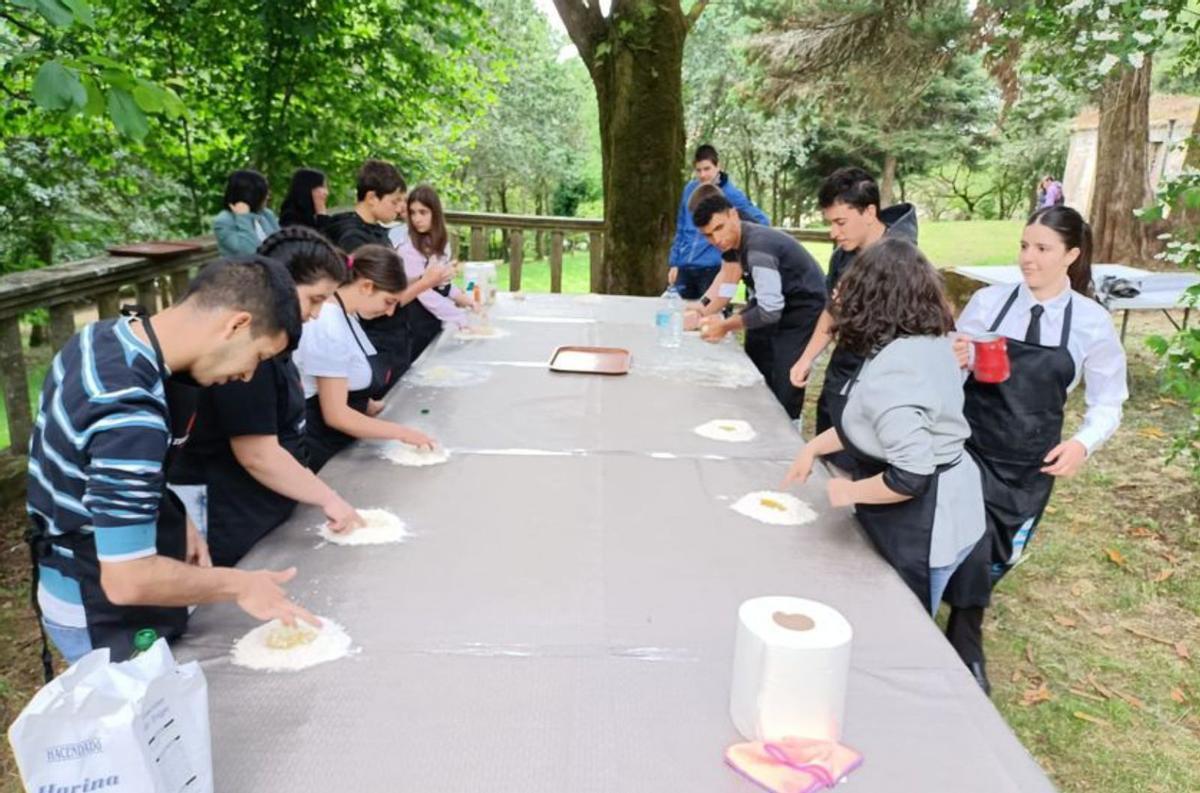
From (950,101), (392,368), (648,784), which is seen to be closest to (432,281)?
(392,368)

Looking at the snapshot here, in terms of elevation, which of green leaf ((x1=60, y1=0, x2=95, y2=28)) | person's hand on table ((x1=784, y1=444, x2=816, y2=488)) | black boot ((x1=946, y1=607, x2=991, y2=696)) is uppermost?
green leaf ((x1=60, y1=0, x2=95, y2=28))

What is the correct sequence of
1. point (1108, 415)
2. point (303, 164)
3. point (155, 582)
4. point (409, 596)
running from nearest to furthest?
point (155, 582)
point (409, 596)
point (1108, 415)
point (303, 164)

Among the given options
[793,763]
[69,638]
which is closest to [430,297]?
[69,638]

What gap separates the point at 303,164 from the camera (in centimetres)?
593

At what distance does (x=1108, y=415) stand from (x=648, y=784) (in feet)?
6.12

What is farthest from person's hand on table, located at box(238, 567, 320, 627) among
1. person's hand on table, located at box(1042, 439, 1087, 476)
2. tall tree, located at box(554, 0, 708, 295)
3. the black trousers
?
tall tree, located at box(554, 0, 708, 295)

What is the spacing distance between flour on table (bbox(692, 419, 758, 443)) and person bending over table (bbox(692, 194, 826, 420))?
3.19ft

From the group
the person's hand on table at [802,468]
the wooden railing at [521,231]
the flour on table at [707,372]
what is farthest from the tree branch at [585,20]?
the person's hand on table at [802,468]

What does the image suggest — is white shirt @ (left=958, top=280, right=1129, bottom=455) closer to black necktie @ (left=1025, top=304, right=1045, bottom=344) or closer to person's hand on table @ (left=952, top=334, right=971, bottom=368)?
black necktie @ (left=1025, top=304, right=1045, bottom=344)

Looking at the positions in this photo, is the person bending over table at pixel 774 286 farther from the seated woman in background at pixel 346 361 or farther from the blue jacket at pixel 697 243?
the seated woman in background at pixel 346 361

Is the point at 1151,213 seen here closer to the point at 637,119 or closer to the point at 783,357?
the point at 783,357

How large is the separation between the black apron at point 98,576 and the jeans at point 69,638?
0.02m

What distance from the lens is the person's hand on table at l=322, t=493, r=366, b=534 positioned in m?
1.89

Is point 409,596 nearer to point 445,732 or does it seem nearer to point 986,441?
point 445,732
